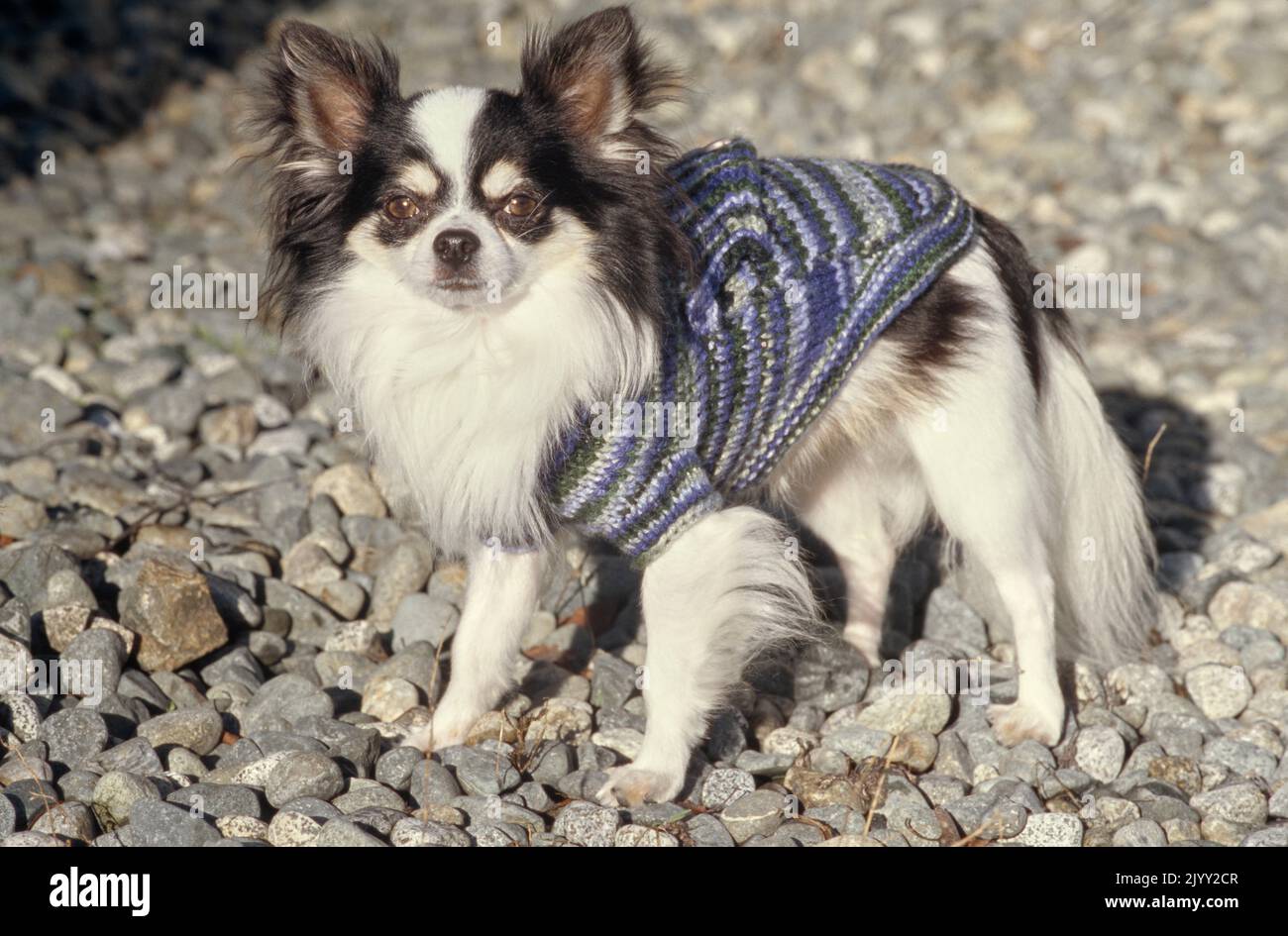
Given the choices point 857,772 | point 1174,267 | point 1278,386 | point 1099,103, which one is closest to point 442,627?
point 857,772

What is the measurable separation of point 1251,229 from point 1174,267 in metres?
0.45

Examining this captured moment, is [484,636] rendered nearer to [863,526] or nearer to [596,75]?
[863,526]

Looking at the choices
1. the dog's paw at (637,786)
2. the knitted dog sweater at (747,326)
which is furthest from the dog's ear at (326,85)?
the dog's paw at (637,786)

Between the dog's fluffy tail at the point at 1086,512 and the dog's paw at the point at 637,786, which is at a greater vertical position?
the dog's fluffy tail at the point at 1086,512

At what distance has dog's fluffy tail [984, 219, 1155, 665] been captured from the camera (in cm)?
351

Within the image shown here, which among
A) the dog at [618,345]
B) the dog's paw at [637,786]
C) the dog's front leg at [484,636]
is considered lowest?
the dog's paw at [637,786]

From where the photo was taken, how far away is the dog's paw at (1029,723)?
327cm

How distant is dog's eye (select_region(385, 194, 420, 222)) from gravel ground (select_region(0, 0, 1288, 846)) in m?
0.83

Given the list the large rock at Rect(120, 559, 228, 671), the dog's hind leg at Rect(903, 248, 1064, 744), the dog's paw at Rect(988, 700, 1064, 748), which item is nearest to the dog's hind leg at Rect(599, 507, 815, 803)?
the dog's hind leg at Rect(903, 248, 1064, 744)

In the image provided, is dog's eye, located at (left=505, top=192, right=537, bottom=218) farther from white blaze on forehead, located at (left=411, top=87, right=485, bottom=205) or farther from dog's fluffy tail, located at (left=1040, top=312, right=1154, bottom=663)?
dog's fluffy tail, located at (left=1040, top=312, right=1154, bottom=663)

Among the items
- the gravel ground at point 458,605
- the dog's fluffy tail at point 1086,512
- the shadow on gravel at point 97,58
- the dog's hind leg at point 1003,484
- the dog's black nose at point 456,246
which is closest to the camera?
the dog's black nose at point 456,246

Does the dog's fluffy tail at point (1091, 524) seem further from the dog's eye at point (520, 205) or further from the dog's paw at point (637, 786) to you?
the dog's eye at point (520, 205)

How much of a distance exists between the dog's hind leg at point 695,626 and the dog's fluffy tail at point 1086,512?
2.76 feet

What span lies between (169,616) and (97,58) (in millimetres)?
4994
